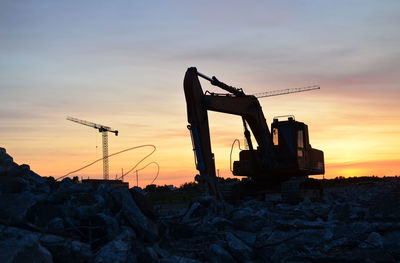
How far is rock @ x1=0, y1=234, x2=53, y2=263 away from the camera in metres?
7.45

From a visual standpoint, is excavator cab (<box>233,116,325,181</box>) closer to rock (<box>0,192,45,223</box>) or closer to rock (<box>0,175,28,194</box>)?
rock (<box>0,175,28,194</box>)

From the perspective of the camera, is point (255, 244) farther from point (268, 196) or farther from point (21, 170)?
point (268, 196)

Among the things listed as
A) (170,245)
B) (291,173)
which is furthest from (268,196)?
(170,245)

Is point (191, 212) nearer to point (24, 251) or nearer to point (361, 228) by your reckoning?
point (361, 228)

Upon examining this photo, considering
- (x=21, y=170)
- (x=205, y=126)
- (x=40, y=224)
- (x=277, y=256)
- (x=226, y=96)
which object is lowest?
(x=277, y=256)

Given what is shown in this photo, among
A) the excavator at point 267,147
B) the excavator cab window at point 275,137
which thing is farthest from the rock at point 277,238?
the excavator cab window at point 275,137

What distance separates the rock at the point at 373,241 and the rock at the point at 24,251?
21.4ft

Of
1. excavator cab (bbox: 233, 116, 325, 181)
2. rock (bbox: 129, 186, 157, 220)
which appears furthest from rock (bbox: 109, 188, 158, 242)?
excavator cab (bbox: 233, 116, 325, 181)

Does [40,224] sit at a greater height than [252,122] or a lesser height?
lesser

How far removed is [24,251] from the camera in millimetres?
7625

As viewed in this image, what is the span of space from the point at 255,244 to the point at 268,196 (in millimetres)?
14085

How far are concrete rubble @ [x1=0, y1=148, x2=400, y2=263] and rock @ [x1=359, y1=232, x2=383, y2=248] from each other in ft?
0.07

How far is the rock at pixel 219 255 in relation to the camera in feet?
32.7

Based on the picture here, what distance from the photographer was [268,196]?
2534cm
